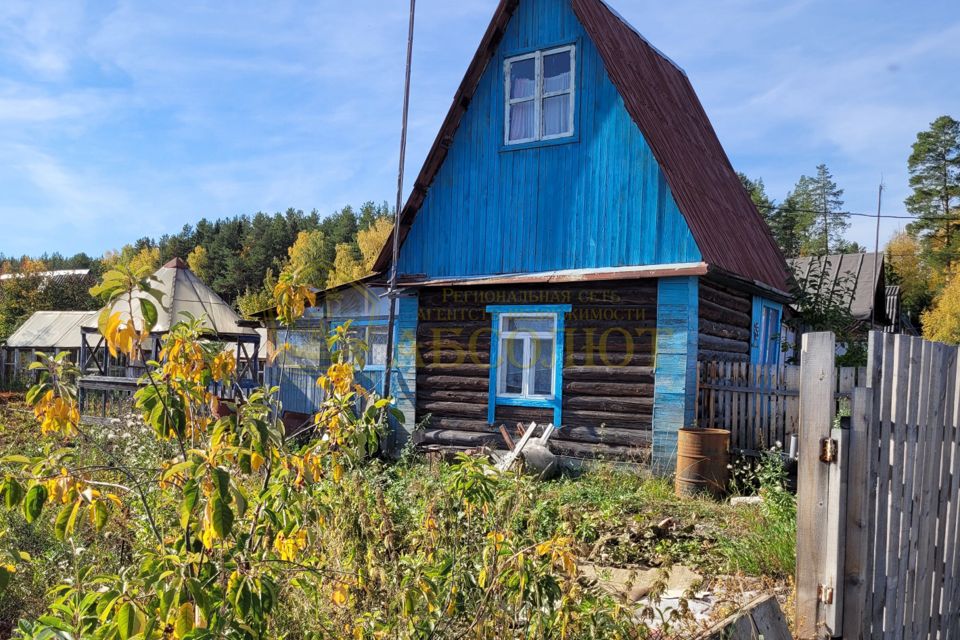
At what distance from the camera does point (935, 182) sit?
5181cm

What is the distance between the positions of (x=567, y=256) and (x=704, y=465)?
3574mm

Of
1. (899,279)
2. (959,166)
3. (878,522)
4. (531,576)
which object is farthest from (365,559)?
(959,166)

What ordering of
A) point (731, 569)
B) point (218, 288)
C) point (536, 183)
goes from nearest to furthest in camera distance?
point (731, 569), point (536, 183), point (218, 288)

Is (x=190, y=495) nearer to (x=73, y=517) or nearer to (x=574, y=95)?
(x=73, y=517)

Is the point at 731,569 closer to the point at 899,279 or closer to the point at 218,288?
the point at 899,279

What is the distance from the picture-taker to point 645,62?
527 inches

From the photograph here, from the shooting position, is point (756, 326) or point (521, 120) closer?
point (521, 120)

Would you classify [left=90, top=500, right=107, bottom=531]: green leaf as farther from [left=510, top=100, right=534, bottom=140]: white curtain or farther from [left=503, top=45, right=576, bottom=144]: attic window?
[left=510, top=100, right=534, bottom=140]: white curtain

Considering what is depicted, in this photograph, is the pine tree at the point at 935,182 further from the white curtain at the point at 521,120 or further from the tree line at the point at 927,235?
the white curtain at the point at 521,120

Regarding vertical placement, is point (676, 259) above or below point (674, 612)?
above

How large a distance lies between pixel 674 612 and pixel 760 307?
36.4 ft

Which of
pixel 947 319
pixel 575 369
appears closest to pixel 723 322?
pixel 575 369

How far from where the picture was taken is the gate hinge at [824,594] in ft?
11.0

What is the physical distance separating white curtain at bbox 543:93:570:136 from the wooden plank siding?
92.5 inches
